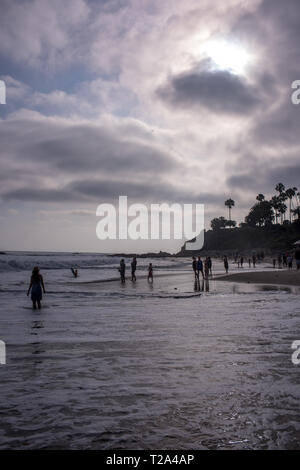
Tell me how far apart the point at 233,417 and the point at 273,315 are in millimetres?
9547

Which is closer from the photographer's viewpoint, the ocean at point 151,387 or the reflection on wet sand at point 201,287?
the ocean at point 151,387

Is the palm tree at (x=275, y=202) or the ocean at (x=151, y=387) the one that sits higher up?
the palm tree at (x=275, y=202)

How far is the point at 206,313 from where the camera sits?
14.4 metres

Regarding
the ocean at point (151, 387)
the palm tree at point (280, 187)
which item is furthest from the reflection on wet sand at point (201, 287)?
the palm tree at point (280, 187)

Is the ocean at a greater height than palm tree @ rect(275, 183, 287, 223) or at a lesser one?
lesser

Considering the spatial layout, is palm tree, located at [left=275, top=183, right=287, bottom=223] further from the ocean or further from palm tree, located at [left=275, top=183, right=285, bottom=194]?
the ocean

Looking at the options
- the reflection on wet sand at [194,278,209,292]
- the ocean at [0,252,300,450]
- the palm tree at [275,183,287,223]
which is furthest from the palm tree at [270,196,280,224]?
the ocean at [0,252,300,450]

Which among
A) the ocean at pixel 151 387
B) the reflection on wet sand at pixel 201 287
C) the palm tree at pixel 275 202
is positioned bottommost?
the reflection on wet sand at pixel 201 287

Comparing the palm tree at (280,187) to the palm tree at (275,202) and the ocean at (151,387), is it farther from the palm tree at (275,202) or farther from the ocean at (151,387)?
the ocean at (151,387)

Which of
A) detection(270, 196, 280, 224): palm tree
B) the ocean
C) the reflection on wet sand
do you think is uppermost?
detection(270, 196, 280, 224): palm tree

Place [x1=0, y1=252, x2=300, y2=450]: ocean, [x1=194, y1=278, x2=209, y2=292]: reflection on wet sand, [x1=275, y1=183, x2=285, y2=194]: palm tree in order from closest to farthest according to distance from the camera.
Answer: [x1=0, y1=252, x2=300, y2=450]: ocean, [x1=194, y1=278, x2=209, y2=292]: reflection on wet sand, [x1=275, y1=183, x2=285, y2=194]: palm tree

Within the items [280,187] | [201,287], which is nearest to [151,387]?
[201,287]

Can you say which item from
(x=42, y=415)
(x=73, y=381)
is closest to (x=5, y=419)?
(x=42, y=415)
